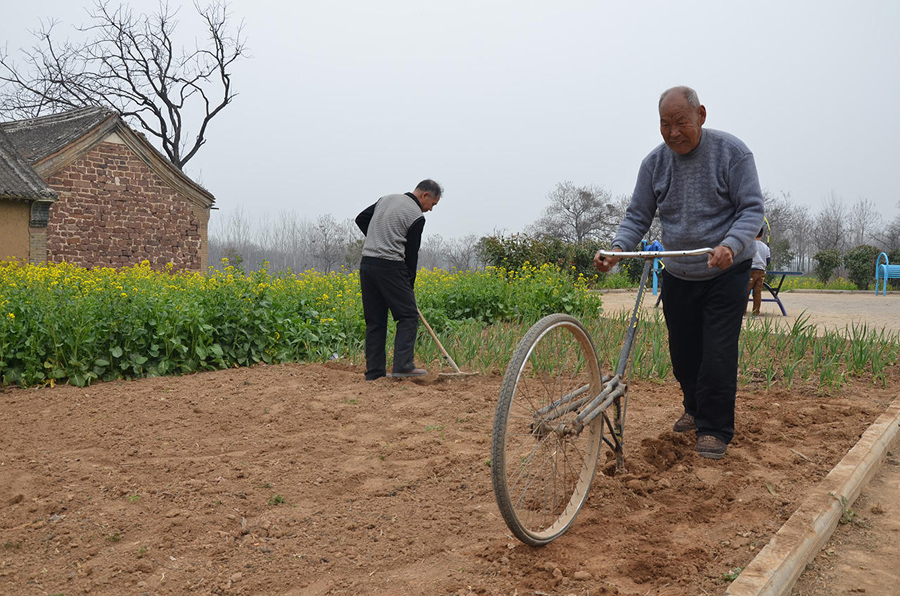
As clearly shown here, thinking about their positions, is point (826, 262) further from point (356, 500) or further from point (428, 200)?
point (356, 500)

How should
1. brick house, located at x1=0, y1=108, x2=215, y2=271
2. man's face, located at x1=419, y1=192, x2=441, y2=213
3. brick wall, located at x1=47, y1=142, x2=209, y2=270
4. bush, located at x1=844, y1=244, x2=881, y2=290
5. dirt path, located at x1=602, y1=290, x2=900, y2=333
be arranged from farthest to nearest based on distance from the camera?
bush, located at x1=844, y1=244, x2=881, y2=290
brick wall, located at x1=47, y1=142, x2=209, y2=270
brick house, located at x1=0, y1=108, x2=215, y2=271
dirt path, located at x1=602, y1=290, x2=900, y2=333
man's face, located at x1=419, y1=192, x2=441, y2=213

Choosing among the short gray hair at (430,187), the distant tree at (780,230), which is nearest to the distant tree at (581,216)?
the distant tree at (780,230)

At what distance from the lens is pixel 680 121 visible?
11.0 feet

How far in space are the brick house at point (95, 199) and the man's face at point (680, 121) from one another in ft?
57.3

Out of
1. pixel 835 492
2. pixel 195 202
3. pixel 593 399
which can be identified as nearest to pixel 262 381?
pixel 593 399

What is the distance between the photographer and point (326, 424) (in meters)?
Result: 4.52

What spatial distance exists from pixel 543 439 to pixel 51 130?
76.1 feet

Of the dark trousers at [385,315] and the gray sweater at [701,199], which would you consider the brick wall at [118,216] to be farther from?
the gray sweater at [701,199]

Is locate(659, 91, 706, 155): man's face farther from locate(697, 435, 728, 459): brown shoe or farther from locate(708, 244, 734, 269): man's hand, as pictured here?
locate(697, 435, 728, 459): brown shoe

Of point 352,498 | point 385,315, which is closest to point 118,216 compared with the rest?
point 385,315

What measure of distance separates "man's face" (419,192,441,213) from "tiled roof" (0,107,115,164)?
16431mm

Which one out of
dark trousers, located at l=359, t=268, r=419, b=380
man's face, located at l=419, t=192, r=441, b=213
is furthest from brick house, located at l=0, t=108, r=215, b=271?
man's face, located at l=419, t=192, r=441, b=213

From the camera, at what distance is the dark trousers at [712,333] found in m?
3.58

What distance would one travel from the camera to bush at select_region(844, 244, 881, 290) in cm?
2369
